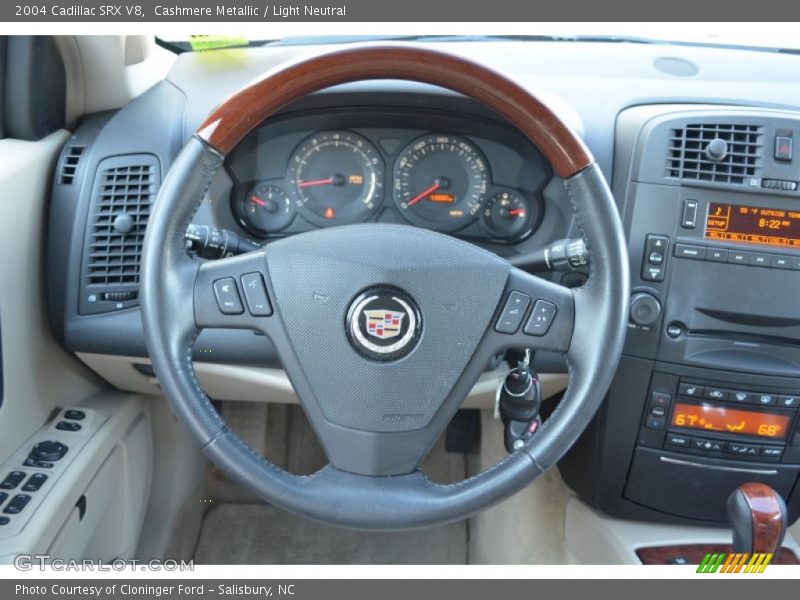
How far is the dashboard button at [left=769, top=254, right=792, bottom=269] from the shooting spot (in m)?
1.56

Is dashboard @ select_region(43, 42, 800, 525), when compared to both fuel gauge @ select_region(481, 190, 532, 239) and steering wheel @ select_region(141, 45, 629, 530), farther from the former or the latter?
steering wheel @ select_region(141, 45, 629, 530)

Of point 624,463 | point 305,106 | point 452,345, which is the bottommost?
point 624,463

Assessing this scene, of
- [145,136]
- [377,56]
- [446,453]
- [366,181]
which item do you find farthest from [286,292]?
[446,453]

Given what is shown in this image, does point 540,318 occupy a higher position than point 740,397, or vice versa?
point 540,318

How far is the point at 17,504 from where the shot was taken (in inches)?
58.0

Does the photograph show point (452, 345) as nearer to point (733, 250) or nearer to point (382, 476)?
point (382, 476)

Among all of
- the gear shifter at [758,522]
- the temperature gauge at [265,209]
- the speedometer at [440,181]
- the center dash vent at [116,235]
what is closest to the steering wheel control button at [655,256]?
the speedometer at [440,181]

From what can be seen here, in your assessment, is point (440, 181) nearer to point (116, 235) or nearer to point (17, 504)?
point (116, 235)

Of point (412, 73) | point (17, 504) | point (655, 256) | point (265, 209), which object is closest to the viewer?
point (412, 73)

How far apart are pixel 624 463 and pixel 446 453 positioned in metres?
0.80

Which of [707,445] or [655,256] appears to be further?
[707,445]

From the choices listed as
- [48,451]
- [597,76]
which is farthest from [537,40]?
[48,451]

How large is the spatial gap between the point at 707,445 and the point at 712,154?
23.6 inches

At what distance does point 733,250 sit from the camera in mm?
1566
